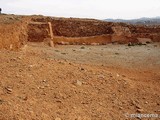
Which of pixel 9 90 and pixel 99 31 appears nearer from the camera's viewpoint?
pixel 9 90

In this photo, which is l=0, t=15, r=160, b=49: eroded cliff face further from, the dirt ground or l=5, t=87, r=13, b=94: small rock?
l=5, t=87, r=13, b=94: small rock

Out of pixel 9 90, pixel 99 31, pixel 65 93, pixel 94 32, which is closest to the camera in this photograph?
pixel 9 90

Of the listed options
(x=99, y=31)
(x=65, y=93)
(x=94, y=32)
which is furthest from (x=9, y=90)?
(x=99, y=31)

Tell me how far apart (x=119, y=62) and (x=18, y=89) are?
246 inches

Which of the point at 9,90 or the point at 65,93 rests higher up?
the point at 9,90

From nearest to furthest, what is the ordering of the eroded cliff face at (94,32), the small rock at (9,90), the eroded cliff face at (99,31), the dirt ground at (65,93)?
the dirt ground at (65,93) < the small rock at (9,90) < the eroded cliff face at (94,32) < the eroded cliff face at (99,31)

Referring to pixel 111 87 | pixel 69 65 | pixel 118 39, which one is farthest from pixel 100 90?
pixel 118 39

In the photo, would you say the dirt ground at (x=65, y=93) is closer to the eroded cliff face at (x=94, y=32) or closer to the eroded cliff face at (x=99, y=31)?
the eroded cliff face at (x=94, y=32)

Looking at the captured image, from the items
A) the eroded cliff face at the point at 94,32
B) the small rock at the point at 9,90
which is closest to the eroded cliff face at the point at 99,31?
the eroded cliff face at the point at 94,32

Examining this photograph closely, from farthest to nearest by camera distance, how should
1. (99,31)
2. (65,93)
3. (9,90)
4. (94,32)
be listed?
(99,31), (94,32), (65,93), (9,90)

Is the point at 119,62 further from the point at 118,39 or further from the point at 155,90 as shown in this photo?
the point at 118,39

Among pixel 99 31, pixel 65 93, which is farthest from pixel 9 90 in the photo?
pixel 99 31

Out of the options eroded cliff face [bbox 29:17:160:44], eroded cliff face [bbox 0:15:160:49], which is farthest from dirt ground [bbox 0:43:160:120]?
eroded cliff face [bbox 29:17:160:44]

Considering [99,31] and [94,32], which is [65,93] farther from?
[99,31]
